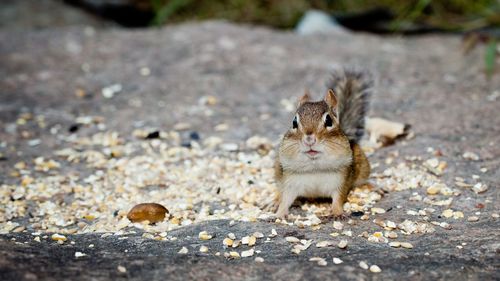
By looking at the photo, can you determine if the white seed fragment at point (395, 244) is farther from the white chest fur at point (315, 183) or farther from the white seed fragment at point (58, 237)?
the white seed fragment at point (58, 237)

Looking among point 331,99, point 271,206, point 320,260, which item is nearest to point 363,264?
point 320,260

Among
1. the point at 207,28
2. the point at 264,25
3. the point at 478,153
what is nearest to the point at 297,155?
the point at 478,153

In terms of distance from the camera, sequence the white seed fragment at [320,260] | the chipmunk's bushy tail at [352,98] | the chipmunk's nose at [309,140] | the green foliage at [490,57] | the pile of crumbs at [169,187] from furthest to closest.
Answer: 1. the green foliage at [490,57]
2. the chipmunk's bushy tail at [352,98]
3. the pile of crumbs at [169,187]
4. the chipmunk's nose at [309,140]
5. the white seed fragment at [320,260]

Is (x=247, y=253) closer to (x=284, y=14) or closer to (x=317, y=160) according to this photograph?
(x=317, y=160)

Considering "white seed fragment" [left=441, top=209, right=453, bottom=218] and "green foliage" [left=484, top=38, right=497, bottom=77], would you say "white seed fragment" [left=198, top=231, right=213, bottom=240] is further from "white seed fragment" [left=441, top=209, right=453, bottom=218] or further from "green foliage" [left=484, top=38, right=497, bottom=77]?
"green foliage" [left=484, top=38, right=497, bottom=77]

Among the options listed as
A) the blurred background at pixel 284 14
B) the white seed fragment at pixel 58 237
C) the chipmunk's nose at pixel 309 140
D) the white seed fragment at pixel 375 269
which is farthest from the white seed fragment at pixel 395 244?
the blurred background at pixel 284 14

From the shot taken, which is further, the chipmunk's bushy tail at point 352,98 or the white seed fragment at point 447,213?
the chipmunk's bushy tail at point 352,98
